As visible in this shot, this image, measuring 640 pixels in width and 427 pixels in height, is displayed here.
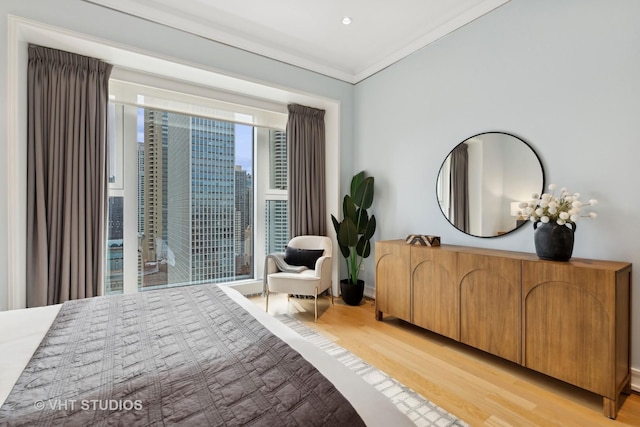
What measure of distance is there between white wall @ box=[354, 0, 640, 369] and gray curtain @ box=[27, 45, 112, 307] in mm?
2876

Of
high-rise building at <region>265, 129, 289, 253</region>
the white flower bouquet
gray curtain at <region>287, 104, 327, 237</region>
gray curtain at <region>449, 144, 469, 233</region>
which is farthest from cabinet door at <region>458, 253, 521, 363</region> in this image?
high-rise building at <region>265, 129, 289, 253</region>

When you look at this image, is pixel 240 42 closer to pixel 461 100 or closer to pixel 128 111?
pixel 128 111

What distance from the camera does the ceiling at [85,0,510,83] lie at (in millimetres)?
2668

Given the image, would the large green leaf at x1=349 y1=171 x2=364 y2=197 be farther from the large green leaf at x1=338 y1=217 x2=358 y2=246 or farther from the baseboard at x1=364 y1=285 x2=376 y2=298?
the baseboard at x1=364 y1=285 x2=376 y2=298

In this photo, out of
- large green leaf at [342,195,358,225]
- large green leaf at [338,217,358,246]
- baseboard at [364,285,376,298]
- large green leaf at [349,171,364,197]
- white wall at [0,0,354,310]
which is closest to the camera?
white wall at [0,0,354,310]

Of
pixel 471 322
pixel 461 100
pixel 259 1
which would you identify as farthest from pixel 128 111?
pixel 471 322

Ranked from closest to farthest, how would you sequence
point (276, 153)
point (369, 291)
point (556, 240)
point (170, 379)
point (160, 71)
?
point (170, 379), point (556, 240), point (160, 71), point (369, 291), point (276, 153)

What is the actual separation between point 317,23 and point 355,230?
81.4 inches

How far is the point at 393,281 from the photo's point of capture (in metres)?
2.92

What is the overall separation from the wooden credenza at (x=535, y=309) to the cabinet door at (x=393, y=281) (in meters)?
0.05

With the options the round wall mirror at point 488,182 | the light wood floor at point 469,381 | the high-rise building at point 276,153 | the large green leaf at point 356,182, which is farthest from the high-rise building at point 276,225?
the round wall mirror at point 488,182

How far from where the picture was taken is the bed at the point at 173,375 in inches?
31.2

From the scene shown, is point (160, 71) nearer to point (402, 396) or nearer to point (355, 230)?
point (355, 230)

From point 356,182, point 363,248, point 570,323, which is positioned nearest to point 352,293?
point 363,248
